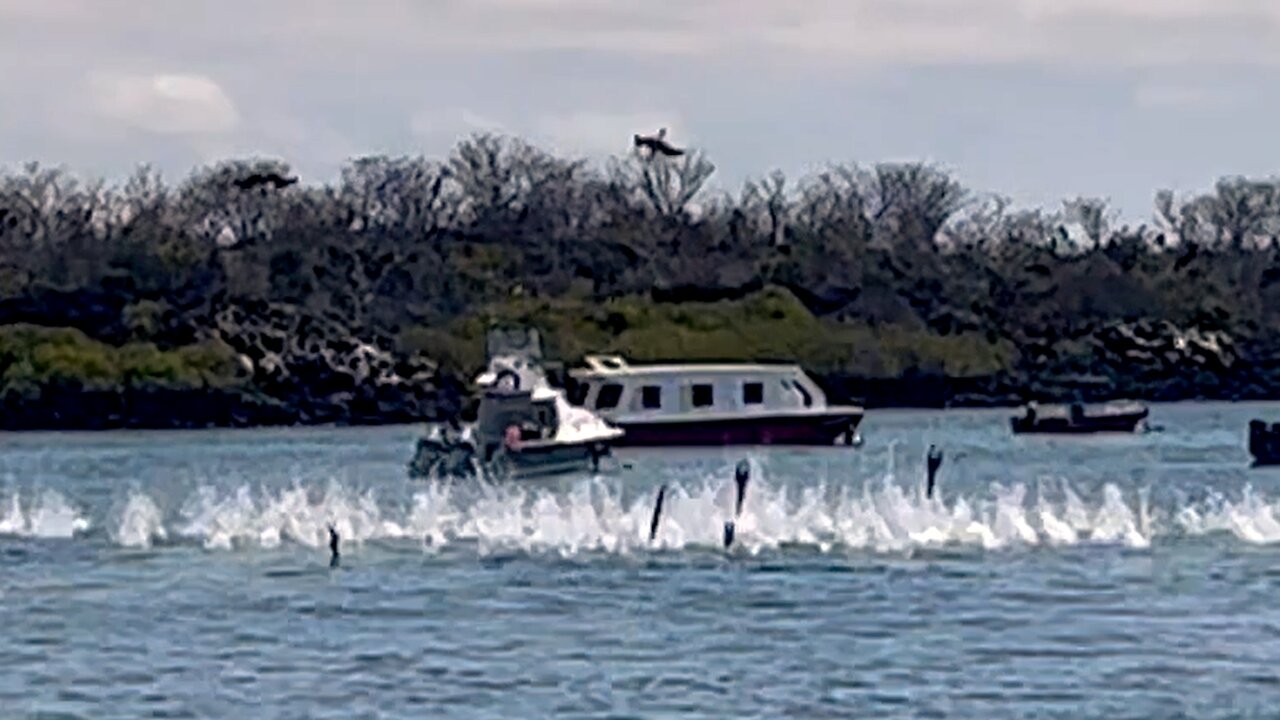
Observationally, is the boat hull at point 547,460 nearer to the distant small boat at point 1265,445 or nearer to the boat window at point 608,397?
the distant small boat at point 1265,445

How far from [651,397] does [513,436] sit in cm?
2408

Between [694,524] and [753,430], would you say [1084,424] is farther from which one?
[694,524]

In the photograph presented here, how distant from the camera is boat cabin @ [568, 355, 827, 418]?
90.1 meters

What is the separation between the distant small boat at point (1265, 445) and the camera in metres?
71.9

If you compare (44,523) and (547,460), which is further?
(547,460)

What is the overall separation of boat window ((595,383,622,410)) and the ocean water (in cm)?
2912

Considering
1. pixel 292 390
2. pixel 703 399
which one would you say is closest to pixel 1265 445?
pixel 703 399

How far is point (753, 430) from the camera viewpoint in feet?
293

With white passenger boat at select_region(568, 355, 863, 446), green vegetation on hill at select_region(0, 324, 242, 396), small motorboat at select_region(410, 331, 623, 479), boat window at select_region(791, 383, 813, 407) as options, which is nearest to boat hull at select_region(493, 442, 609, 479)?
small motorboat at select_region(410, 331, 623, 479)

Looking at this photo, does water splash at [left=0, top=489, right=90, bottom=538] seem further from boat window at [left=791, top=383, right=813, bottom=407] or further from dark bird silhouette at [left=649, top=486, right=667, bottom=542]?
boat window at [left=791, top=383, right=813, bottom=407]

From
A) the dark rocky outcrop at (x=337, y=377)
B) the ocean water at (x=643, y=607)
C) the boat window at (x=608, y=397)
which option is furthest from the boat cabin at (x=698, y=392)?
the ocean water at (x=643, y=607)

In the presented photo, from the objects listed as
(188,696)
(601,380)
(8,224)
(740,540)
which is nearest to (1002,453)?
(601,380)

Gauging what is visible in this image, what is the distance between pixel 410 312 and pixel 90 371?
1587cm

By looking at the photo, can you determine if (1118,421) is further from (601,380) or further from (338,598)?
(338,598)
